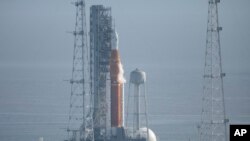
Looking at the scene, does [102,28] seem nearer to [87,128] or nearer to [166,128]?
[87,128]

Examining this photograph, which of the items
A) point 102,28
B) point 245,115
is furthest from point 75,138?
point 245,115

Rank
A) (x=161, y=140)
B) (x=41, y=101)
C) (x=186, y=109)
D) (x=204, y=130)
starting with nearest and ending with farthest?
1. (x=204, y=130)
2. (x=161, y=140)
3. (x=186, y=109)
4. (x=41, y=101)

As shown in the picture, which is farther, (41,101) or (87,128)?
(41,101)

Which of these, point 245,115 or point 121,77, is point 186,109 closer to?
point 245,115

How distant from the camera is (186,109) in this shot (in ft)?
518

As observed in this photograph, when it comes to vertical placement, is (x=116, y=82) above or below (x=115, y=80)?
below

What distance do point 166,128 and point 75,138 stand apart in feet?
153

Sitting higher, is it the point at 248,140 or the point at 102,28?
the point at 102,28

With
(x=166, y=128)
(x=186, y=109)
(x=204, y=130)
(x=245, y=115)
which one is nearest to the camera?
(x=204, y=130)

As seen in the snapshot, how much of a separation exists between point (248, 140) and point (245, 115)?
4307 inches

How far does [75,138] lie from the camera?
267 feet

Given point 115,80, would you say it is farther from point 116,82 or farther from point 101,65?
point 101,65

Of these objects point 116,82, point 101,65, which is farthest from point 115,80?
point 101,65

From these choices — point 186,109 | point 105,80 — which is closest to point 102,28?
point 105,80
